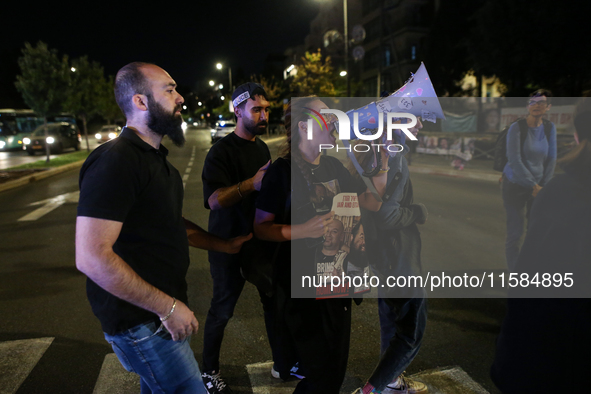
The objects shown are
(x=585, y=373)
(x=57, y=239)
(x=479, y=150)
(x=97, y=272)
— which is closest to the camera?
(x=585, y=373)

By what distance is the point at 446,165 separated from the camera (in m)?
14.8

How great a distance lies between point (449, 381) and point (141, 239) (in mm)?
2243

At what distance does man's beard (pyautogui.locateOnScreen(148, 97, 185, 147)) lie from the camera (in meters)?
1.80

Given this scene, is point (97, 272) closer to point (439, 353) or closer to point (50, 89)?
point (439, 353)

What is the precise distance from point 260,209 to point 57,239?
5830mm

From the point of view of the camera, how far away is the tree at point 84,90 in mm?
23703

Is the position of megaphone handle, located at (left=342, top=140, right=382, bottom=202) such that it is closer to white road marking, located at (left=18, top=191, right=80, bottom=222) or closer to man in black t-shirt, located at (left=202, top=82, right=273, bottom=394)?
man in black t-shirt, located at (left=202, top=82, right=273, bottom=394)

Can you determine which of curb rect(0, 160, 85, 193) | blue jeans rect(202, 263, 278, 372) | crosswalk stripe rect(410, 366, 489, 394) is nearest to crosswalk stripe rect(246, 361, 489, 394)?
crosswalk stripe rect(410, 366, 489, 394)

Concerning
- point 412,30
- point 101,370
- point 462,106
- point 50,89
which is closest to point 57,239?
point 101,370

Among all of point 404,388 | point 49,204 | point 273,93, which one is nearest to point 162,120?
point 404,388

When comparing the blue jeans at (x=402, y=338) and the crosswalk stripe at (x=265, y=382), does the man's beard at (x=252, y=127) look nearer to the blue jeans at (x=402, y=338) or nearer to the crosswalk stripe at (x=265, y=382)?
the blue jeans at (x=402, y=338)

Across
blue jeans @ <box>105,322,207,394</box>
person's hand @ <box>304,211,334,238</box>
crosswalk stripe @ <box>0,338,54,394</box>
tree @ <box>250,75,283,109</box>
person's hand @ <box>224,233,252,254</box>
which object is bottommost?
crosswalk stripe @ <box>0,338,54,394</box>

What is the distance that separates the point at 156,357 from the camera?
5.60 feet

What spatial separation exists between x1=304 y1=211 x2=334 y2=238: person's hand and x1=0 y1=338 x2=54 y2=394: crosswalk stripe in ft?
7.74
